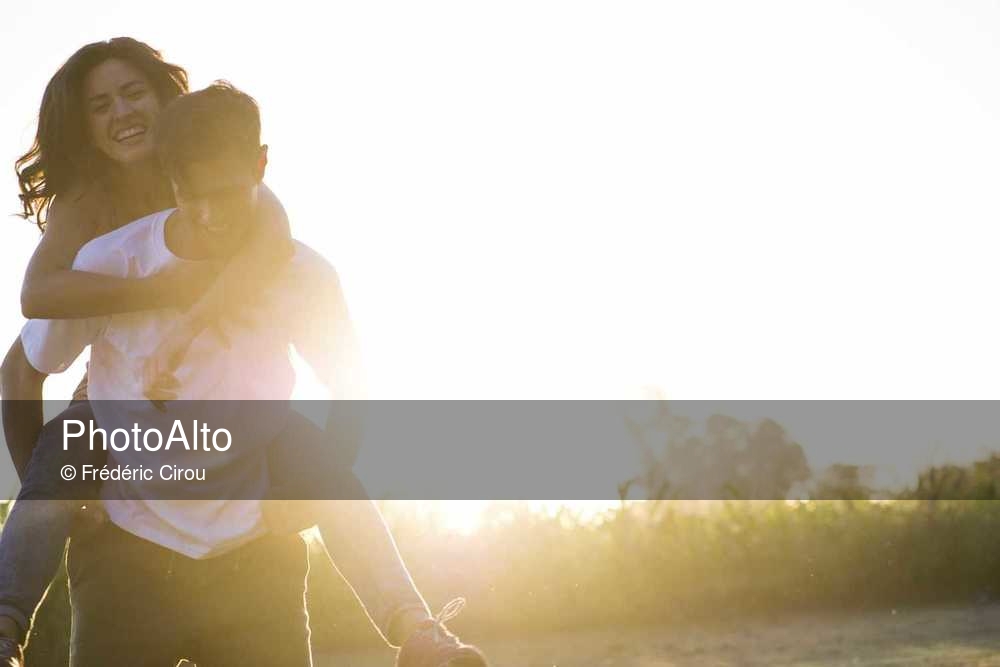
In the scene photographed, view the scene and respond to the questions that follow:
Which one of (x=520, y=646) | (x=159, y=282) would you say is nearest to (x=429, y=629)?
(x=159, y=282)

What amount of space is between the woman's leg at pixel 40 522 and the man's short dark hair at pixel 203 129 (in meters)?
0.69

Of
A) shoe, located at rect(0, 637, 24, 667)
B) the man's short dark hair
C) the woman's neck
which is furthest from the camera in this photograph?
the woman's neck

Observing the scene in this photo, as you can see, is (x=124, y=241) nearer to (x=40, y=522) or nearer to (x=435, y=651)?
(x=40, y=522)

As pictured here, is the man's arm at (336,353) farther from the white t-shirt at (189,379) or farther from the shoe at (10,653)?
the shoe at (10,653)

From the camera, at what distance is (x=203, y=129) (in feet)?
7.72

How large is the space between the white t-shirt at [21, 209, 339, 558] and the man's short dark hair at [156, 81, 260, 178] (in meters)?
0.22

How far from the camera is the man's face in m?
2.38

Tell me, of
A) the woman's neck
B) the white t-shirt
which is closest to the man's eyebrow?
the woman's neck

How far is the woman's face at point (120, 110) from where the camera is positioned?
277cm

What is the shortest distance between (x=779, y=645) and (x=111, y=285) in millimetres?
4725

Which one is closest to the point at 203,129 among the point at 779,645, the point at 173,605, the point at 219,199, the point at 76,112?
the point at 219,199

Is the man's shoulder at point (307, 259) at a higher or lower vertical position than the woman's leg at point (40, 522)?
higher

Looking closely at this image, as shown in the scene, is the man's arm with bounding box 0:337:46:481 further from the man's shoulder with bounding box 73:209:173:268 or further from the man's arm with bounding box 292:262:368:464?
the man's arm with bounding box 292:262:368:464

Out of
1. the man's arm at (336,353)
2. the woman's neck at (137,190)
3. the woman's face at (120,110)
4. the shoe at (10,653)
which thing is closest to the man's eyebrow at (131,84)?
the woman's face at (120,110)
